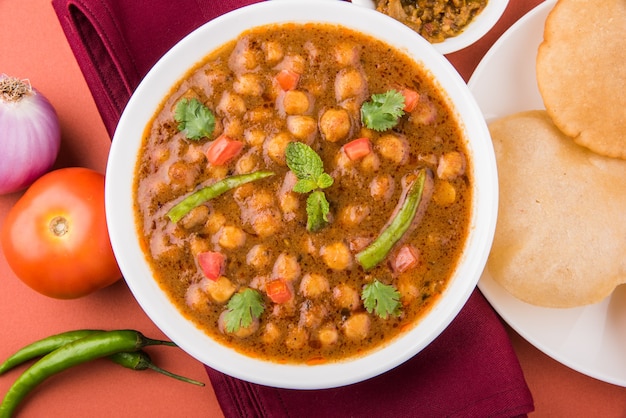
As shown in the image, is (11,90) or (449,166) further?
(11,90)

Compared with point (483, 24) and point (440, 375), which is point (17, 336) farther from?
point (483, 24)

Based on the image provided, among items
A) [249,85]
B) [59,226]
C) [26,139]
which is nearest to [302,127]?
[249,85]

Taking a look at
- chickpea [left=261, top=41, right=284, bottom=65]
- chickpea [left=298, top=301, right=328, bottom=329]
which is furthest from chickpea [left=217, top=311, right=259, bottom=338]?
chickpea [left=261, top=41, right=284, bottom=65]

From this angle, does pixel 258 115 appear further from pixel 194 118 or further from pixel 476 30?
pixel 476 30

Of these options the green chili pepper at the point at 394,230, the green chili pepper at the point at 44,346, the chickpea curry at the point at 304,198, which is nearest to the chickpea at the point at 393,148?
the chickpea curry at the point at 304,198

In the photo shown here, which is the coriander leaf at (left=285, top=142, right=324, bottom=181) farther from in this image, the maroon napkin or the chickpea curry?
the maroon napkin

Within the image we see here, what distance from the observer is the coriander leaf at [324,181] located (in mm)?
3153

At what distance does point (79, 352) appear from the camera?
3.94 meters

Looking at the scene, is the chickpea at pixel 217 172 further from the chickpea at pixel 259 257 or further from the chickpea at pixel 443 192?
the chickpea at pixel 443 192

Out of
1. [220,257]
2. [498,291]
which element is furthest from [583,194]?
[220,257]

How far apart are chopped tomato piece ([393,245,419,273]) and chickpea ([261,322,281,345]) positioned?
0.70 m

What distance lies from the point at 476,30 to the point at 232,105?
162 centimetres

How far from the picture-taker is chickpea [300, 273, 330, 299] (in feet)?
10.6

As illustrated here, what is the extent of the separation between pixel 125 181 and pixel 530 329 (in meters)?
2.58
